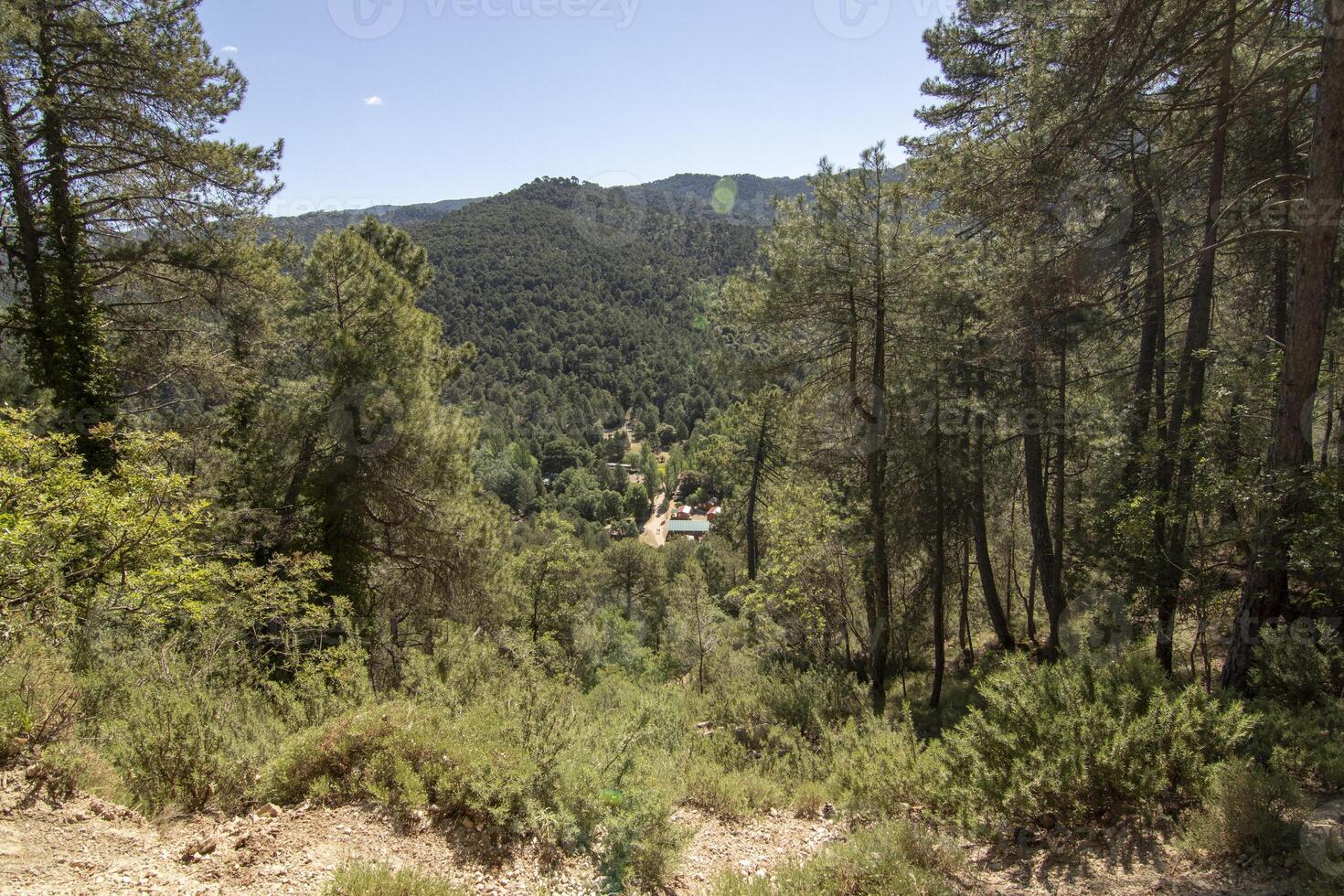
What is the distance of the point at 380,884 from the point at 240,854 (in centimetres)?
105

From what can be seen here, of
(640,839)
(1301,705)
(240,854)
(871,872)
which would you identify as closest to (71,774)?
(240,854)

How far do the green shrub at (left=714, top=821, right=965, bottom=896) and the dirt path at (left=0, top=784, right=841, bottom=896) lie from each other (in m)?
0.69

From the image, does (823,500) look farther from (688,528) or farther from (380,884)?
(688,528)

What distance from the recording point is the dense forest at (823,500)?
177 inches

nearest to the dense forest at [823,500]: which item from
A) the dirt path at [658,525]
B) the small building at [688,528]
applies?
the small building at [688,528]

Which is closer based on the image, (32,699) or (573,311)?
(32,699)

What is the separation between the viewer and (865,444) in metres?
11.0

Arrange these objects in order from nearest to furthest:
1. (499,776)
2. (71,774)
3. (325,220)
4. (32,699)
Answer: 1. (71,774)
2. (32,699)
3. (499,776)
4. (325,220)

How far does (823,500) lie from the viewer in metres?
12.8

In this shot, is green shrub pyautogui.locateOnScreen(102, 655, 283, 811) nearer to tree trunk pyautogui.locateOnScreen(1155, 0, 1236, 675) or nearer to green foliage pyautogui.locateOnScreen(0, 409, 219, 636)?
green foliage pyautogui.locateOnScreen(0, 409, 219, 636)

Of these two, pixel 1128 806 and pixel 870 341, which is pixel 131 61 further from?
pixel 1128 806

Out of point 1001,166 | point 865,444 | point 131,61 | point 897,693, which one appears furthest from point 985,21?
point 131,61

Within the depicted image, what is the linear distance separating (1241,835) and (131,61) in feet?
46.2

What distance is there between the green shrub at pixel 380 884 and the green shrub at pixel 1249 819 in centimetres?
479
